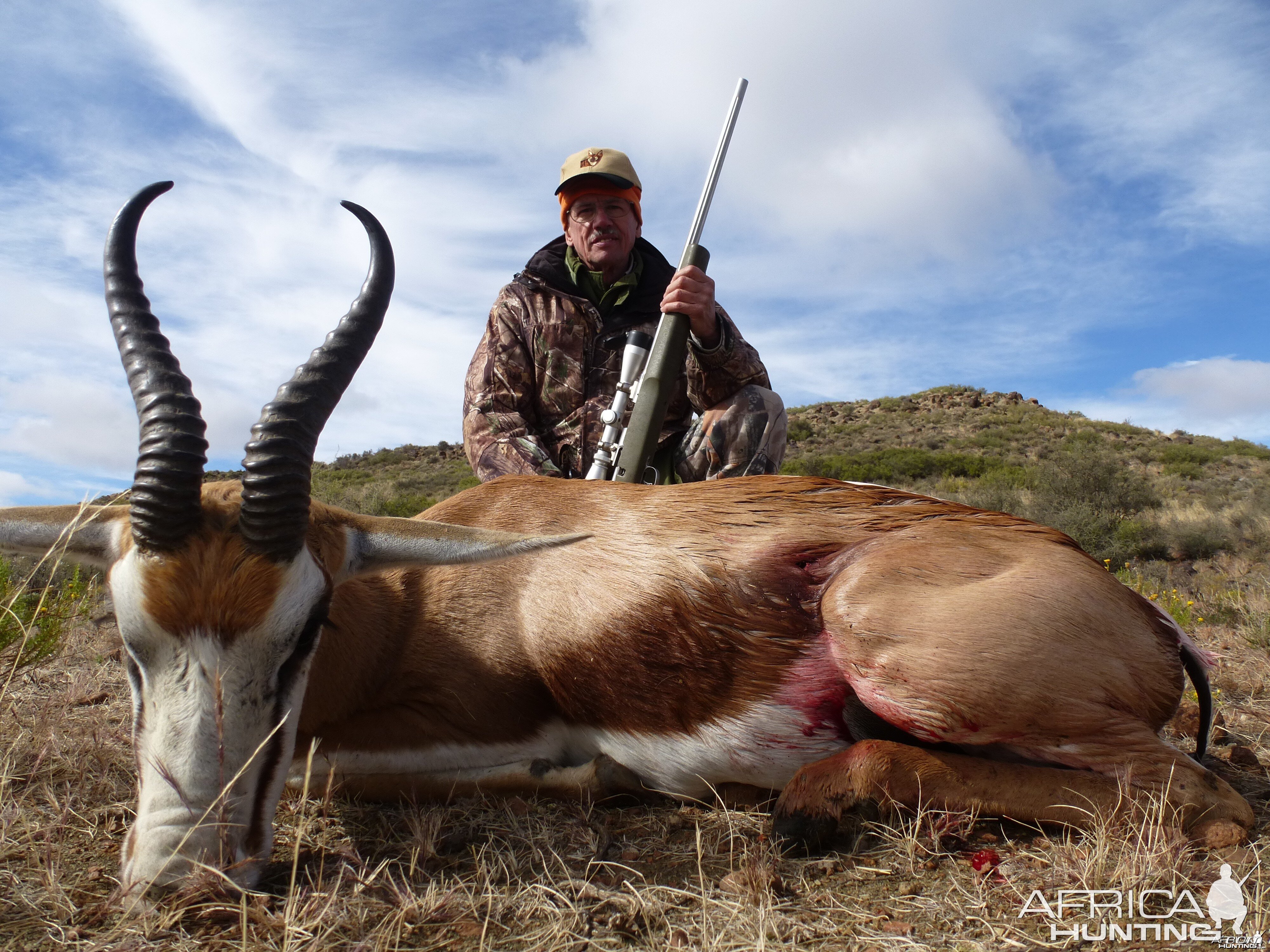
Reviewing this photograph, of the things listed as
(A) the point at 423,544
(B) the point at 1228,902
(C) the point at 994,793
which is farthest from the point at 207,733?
(B) the point at 1228,902

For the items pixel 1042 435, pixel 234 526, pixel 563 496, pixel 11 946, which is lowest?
pixel 11 946

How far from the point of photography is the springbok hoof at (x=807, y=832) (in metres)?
2.97

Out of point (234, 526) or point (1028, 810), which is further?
point (1028, 810)

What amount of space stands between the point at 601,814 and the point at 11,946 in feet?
6.47

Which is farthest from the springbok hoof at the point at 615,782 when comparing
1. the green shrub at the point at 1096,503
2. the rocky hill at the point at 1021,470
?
the green shrub at the point at 1096,503

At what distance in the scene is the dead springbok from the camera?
8.41 feet

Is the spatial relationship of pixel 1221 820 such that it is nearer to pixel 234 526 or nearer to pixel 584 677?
pixel 584 677

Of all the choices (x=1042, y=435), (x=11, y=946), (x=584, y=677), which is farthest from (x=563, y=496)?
(x=1042, y=435)

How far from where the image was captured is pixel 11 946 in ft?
7.54

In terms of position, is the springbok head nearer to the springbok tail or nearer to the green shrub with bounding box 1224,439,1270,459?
the springbok tail

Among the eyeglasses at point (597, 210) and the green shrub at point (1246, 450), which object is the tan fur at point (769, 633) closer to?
the eyeglasses at point (597, 210)

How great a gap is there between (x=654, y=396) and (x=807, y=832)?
3.43 m

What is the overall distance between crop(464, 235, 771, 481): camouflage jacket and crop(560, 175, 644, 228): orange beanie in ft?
1.30

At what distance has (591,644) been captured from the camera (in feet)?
11.6
